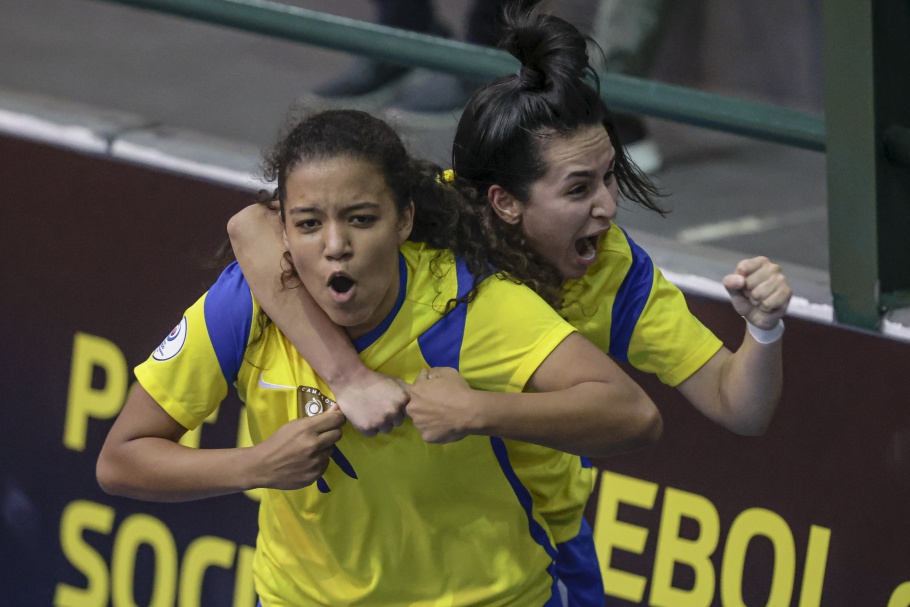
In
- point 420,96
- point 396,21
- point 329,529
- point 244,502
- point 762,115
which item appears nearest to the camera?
point 329,529

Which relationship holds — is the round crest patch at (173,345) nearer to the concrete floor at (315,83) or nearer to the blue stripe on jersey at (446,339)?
the blue stripe on jersey at (446,339)

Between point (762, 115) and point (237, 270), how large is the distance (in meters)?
1.18

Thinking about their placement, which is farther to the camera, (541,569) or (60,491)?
(60,491)

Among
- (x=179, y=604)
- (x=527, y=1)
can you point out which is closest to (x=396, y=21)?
(x=527, y=1)

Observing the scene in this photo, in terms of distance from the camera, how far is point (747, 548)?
2.67 m

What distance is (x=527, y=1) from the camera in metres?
2.84

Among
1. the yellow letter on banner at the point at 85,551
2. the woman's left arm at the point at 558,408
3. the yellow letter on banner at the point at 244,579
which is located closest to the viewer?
the woman's left arm at the point at 558,408

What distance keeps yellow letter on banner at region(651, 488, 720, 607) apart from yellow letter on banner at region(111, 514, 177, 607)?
1.12 m

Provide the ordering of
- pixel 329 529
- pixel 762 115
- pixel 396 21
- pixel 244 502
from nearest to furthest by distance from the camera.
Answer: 1. pixel 329 529
2. pixel 762 115
3. pixel 244 502
4. pixel 396 21

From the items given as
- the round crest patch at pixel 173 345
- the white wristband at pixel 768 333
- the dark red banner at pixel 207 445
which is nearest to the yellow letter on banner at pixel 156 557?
the dark red banner at pixel 207 445

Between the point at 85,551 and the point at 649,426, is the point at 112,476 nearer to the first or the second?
the point at 649,426

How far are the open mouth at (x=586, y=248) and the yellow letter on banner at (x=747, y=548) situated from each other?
792 mm

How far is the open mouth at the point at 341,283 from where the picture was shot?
1.85 m

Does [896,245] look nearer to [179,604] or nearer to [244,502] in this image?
[244,502]
